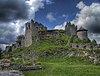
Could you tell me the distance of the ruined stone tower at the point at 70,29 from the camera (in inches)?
4970

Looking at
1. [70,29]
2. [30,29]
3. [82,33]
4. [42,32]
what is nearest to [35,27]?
[30,29]

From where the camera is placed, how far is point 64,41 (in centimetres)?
11306

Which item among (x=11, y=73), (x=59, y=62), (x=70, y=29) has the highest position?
(x=70, y=29)

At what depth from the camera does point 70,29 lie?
126938 millimetres

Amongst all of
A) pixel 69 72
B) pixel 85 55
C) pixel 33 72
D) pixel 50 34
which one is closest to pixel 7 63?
pixel 33 72

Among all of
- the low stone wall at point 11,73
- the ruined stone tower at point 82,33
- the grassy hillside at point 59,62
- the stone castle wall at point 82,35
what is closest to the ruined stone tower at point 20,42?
the grassy hillside at point 59,62

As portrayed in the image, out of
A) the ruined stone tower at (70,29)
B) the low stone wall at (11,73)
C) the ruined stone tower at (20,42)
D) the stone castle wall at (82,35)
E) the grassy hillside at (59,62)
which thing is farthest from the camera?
the ruined stone tower at (20,42)

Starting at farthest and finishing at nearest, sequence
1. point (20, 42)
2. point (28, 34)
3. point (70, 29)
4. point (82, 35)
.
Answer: point (20, 42), point (28, 34), point (70, 29), point (82, 35)

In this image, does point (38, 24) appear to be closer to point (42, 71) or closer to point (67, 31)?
point (67, 31)

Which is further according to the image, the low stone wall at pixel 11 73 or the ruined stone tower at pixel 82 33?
the ruined stone tower at pixel 82 33

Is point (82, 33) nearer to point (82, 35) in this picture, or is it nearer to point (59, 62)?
point (82, 35)

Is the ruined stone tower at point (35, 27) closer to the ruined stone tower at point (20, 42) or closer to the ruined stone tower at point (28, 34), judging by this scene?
the ruined stone tower at point (28, 34)

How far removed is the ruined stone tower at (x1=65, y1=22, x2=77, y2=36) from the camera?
126244mm

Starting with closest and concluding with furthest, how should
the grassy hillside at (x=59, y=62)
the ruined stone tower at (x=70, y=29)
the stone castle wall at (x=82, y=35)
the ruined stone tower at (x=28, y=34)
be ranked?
the grassy hillside at (x=59, y=62) → the stone castle wall at (x=82, y=35) → the ruined stone tower at (x=70, y=29) → the ruined stone tower at (x=28, y=34)
